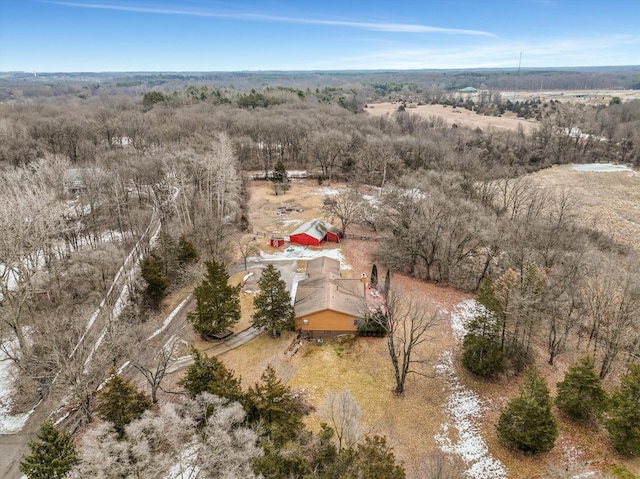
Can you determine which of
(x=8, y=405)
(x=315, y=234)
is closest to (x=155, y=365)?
(x=8, y=405)

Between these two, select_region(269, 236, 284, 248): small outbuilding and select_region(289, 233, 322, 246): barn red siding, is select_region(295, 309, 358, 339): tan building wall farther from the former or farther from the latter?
select_region(289, 233, 322, 246): barn red siding

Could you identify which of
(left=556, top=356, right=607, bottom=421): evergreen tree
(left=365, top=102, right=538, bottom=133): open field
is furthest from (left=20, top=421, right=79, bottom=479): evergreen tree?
(left=365, top=102, right=538, bottom=133): open field

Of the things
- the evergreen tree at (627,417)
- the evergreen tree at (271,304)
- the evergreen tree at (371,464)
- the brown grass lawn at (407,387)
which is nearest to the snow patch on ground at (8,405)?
the brown grass lawn at (407,387)

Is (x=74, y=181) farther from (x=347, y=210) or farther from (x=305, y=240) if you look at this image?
(x=347, y=210)

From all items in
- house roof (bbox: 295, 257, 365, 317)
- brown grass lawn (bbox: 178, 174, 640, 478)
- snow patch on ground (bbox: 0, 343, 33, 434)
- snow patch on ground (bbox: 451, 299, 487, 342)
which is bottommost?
snow patch on ground (bbox: 0, 343, 33, 434)

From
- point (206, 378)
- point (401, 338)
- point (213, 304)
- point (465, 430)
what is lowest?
point (465, 430)

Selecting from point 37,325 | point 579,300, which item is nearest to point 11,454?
point 37,325
